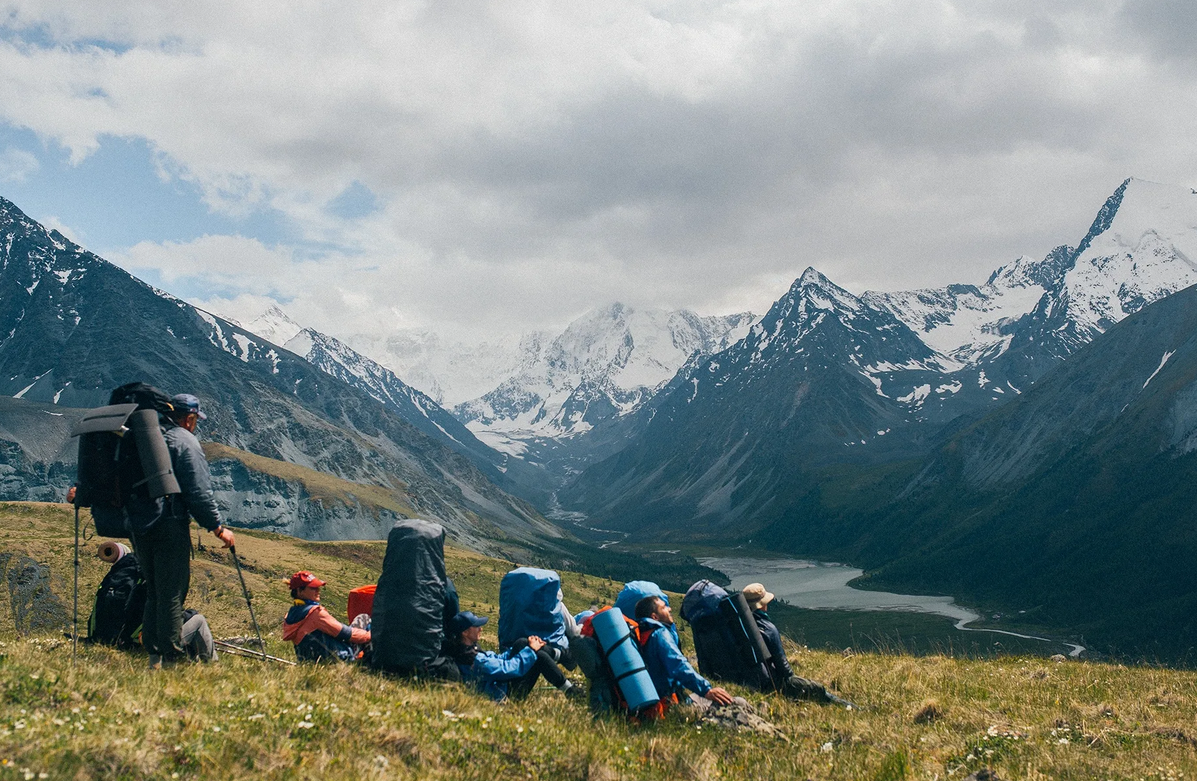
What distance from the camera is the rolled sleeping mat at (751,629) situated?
46.8 ft

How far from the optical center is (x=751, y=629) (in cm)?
1427

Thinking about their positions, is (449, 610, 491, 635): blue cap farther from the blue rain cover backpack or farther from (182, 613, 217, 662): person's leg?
(182, 613, 217, 662): person's leg

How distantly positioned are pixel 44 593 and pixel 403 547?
126 feet

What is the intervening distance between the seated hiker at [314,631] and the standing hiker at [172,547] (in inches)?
89.4

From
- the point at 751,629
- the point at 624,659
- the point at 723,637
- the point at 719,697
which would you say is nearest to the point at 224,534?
the point at 624,659

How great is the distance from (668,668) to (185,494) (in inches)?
311

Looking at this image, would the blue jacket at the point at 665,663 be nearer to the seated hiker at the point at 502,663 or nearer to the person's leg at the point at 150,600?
the seated hiker at the point at 502,663

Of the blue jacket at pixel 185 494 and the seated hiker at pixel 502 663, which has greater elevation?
the blue jacket at pixel 185 494

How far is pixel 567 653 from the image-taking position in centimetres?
1394

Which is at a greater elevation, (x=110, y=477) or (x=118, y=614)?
(x=110, y=477)

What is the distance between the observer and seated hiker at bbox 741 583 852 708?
13.9 metres

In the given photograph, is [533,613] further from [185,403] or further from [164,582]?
[185,403]

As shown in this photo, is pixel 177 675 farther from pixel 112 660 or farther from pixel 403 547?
pixel 403 547

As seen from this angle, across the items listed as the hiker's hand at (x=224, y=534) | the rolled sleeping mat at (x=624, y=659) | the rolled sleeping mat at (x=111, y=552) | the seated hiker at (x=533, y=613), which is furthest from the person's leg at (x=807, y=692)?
the rolled sleeping mat at (x=111, y=552)
